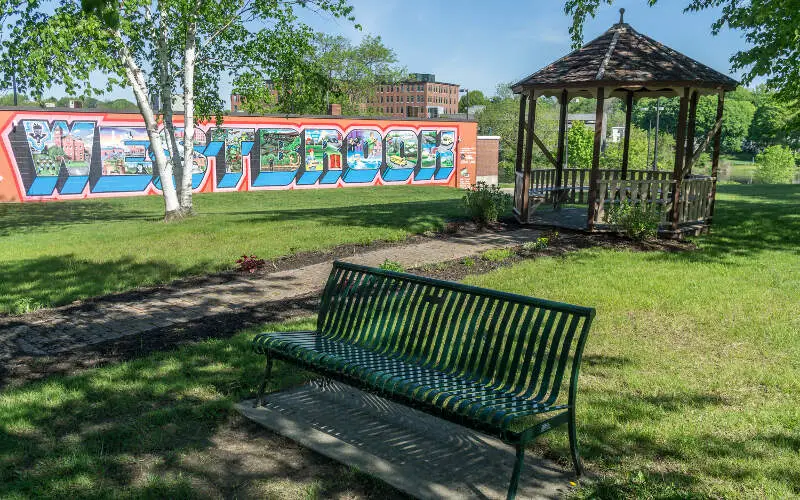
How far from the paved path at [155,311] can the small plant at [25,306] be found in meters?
0.23

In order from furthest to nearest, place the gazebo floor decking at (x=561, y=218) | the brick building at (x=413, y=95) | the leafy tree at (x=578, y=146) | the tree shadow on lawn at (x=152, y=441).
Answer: the brick building at (x=413, y=95), the leafy tree at (x=578, y=146), the gazebo floor decking at (x=561, y=218), the tree shadow on lawn at (x=152, y=441)

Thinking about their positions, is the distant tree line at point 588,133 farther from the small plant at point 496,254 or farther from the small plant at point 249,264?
the small plant at point 249,264

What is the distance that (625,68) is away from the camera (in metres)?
13.1

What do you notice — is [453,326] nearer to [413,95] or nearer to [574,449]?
[574,449]

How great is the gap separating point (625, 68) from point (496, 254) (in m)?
5.09

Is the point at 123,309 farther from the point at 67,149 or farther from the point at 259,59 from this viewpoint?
the point at 67,149

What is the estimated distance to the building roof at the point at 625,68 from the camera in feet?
41.7

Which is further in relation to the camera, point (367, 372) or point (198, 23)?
point (198, 23)

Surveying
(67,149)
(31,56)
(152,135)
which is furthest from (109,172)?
(31,56)

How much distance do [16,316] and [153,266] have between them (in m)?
2.69

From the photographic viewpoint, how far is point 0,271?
10.3 meters

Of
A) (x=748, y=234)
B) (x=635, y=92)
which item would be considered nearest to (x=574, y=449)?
(x=748, y=234)

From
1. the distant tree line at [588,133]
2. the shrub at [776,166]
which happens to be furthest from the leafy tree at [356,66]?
the shrub at [776,166]

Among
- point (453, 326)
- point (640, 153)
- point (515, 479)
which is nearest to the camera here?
point (515, 479)
